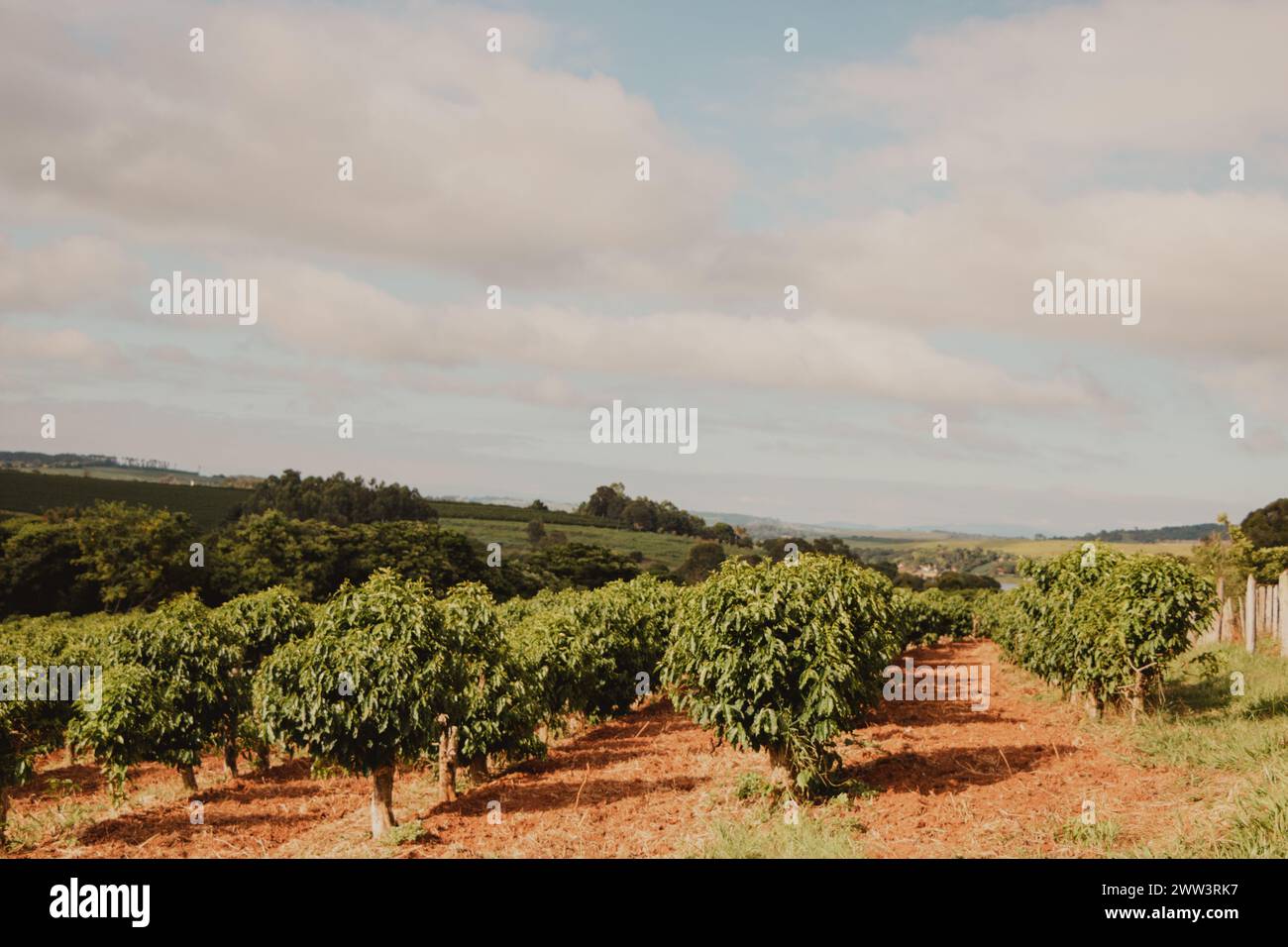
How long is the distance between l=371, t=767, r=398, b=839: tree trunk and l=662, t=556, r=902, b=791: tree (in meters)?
5.46

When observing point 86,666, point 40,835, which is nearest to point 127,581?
point 86,666

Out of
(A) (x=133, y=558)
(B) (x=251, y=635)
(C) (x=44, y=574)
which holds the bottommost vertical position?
(C) (x=44, y=574)

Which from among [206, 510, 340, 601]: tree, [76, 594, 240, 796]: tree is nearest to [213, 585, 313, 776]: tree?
[76, 594, 240, 796]: tree

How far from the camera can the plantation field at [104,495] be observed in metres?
114

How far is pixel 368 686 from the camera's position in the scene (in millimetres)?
13734

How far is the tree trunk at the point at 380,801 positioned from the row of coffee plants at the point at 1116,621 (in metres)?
14.4

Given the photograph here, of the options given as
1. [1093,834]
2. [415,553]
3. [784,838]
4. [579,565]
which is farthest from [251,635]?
[579,565]

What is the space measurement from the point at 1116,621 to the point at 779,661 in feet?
28.4

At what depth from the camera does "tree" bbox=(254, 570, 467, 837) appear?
13.6 m

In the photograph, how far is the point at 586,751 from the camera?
20922 mm

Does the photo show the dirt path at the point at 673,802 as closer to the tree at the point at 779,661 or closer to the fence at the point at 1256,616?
the tree at the point at 779,661

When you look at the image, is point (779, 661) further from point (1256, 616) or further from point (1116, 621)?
point (1256, 616)
